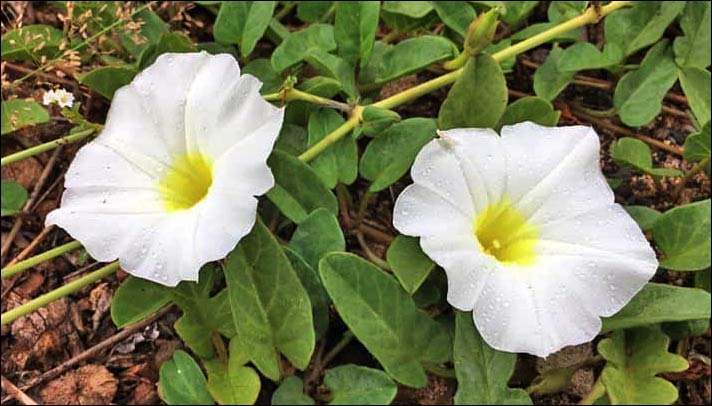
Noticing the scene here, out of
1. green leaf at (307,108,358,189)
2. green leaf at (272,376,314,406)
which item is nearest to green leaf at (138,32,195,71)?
green leaf at (307,108,358,189)

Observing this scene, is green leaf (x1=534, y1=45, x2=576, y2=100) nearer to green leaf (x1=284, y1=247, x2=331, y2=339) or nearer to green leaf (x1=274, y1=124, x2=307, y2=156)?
green leaf (x1=274, y1=124, x2=307, y2=156)

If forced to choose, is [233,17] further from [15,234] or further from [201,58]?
[15,234]

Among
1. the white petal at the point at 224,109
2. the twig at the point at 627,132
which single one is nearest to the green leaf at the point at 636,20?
the twig at the point at 627,132

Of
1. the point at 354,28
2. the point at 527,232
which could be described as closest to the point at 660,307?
the point at 527,232

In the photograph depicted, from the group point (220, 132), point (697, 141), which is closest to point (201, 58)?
point (220, 132)

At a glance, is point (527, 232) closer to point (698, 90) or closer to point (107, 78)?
point (698, 90)

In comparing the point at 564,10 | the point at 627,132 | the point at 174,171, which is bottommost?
the point at 627,132
